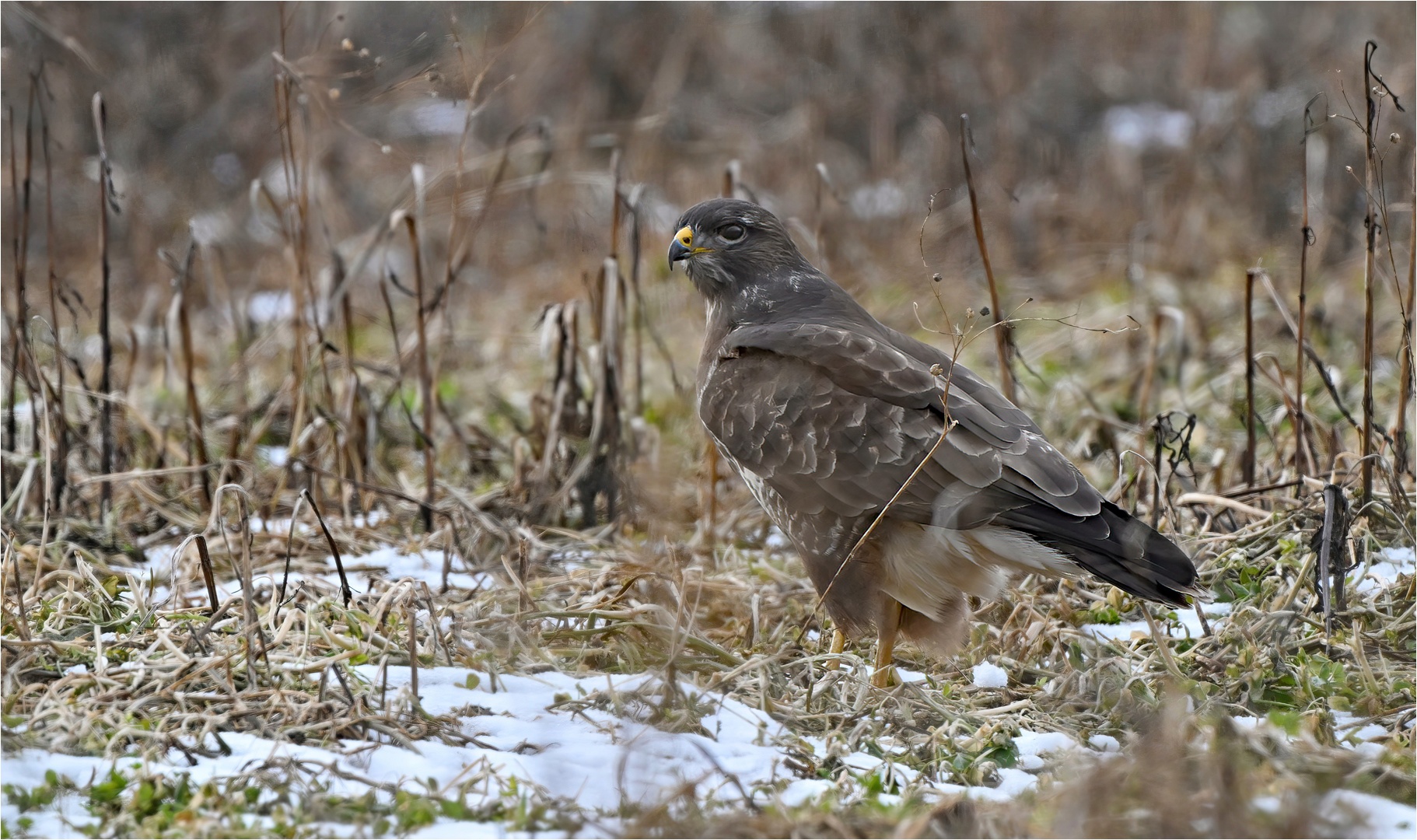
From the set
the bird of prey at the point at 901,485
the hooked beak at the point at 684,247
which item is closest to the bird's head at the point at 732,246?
the hooked beak at the point at 684,247

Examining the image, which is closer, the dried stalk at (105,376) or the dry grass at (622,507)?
the dry grass at (622,507)

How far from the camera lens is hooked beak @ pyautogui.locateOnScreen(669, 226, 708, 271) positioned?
4.38 metres

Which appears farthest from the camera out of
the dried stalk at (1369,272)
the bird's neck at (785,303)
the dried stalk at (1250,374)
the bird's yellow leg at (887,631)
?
the dried stalk at (1250,374)

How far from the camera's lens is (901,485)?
3477 millimetres

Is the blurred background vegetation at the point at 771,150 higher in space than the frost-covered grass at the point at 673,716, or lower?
higher

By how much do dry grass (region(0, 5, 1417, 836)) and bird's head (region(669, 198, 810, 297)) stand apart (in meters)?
0.53

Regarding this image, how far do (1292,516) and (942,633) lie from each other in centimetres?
136

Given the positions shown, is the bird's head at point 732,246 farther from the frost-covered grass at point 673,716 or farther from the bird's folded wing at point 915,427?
the frost-covered grass at point 673,716

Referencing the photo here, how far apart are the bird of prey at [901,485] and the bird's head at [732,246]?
42cm

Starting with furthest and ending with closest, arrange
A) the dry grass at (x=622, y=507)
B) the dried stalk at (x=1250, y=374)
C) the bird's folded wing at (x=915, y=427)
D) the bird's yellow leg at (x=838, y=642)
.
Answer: the dried stalk at (x=1250, y=374)
the bird's yellow leg at (x=838, y=642)
the bird's folded wing at (x=915, y=427)
the dry grass at (x=622, y=507)

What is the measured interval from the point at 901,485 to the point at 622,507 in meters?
1.85

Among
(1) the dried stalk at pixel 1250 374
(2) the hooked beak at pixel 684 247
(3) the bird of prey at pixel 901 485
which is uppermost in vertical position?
(2) the hooked beak at pixel 684 247

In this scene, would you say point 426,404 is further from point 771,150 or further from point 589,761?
point 771,150

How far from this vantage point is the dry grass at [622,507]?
2.76 metres
